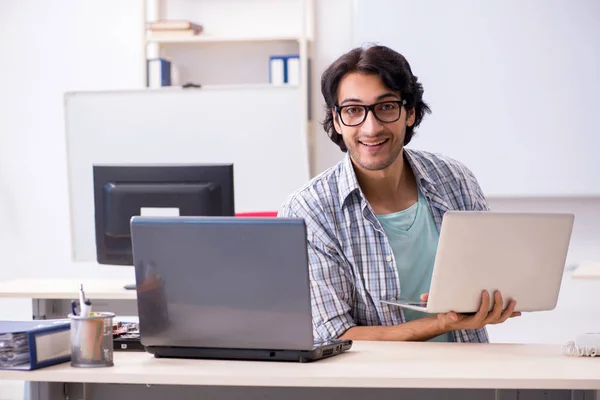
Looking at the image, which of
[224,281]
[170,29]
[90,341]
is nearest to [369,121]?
[224,281]

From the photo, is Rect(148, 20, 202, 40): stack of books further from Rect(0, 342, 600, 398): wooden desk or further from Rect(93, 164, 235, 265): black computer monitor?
Rect(0, 342, 600, 398): wooden desk

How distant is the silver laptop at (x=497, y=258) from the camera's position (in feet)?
5.82

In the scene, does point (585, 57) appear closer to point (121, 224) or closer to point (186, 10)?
point (186, 10)

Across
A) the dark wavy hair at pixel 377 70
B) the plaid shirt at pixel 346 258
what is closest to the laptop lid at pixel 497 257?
the plaid shirt at pixel 346 258

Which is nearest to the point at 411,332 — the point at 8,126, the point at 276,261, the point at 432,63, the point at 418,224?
the point at 418,224

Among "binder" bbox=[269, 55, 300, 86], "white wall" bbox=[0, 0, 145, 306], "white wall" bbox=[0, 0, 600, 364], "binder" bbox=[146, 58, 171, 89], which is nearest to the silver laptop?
"binder" bbox=[269, 55, 300, 86]

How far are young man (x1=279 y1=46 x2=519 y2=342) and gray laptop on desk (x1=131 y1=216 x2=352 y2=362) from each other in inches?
17.7

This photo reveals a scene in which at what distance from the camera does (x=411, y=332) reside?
81.7 inches

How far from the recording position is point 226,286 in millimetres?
1680

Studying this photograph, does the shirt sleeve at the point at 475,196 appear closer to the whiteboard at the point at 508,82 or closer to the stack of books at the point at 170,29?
the whiteboard at the point at 508,82

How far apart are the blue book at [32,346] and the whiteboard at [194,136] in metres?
2.65

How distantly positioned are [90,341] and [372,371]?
54 cm

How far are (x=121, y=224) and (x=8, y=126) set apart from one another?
215 centimetres

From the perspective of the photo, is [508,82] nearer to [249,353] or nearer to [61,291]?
[61,291]
